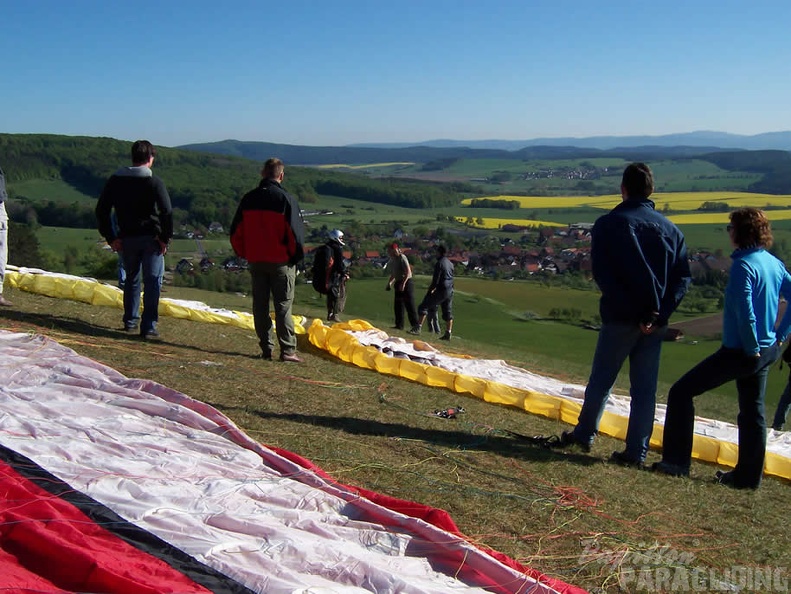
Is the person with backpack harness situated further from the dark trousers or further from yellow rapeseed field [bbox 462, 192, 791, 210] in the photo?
yellow rapeseed field [bbox 462, 192, 791, 210]

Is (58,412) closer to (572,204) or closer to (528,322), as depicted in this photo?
(528,322)

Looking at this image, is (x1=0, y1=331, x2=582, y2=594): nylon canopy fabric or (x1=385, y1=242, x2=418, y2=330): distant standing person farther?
(x1=385, y1=242, x2=418, y2=330): distant standing person

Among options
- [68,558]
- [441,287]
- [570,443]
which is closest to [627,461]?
[570,443]

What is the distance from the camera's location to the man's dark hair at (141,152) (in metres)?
9.33

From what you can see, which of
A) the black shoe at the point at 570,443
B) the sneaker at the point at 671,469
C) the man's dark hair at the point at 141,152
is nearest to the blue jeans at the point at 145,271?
the man's dark hair at the point at 141,152

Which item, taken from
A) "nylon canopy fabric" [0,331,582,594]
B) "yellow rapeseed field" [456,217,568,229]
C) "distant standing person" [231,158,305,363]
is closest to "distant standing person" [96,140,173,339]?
"distant standing person" [231,158,305,363]

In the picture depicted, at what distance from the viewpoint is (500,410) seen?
8.46 m

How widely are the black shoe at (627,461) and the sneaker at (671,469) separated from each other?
121 millimetres

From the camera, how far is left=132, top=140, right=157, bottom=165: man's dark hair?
9.33m

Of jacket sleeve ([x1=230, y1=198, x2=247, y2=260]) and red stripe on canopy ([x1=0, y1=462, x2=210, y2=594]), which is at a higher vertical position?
jacket sleeve ([x1=230, y1=198, x2=247, y2=260])

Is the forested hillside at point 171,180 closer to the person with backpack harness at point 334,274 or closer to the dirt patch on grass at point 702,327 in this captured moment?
the dirt patch on grass at point 702,327

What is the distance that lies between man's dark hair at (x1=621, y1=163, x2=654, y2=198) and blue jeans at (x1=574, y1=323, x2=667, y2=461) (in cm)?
108

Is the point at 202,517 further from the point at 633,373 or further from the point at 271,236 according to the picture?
the point at 271,236

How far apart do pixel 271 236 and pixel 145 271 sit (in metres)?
1.76
